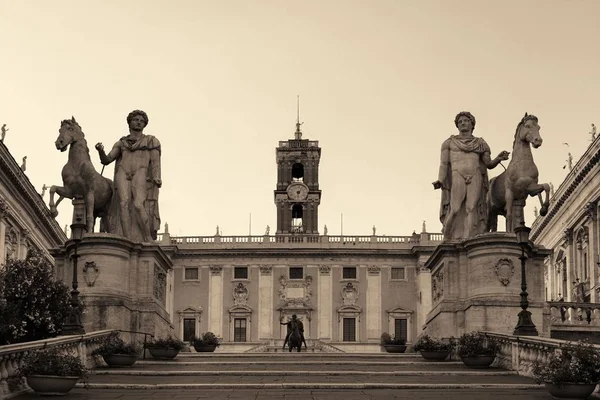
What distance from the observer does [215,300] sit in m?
93.2

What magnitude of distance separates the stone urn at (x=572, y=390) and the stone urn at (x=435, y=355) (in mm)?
8829

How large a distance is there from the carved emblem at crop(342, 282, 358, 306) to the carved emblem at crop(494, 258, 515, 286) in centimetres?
6558

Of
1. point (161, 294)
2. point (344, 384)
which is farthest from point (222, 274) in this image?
point (344, 384)

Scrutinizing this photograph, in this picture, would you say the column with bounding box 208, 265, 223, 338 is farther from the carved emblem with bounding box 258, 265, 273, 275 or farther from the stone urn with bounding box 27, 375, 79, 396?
the stone urn with bounding box 27, 375, 79, 396

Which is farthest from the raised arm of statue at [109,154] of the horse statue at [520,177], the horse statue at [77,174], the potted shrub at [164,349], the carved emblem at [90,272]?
the horse statue at [520,177]

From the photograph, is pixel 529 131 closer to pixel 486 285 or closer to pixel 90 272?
pixel 486 285

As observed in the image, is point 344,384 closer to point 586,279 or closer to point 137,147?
point 137,147

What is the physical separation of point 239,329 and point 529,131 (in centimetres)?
→ 6627

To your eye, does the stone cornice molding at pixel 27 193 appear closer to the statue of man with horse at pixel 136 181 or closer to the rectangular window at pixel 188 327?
the rectangular window at pixel 188 327

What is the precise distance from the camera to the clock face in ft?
348

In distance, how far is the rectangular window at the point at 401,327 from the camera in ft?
300

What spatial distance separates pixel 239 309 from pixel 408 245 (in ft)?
51.8

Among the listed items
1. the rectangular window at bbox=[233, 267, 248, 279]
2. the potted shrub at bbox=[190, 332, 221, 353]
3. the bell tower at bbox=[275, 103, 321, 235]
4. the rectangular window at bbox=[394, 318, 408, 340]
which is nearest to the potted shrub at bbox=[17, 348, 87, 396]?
the potted shrub at bbox=[190, 332, 221, 353]

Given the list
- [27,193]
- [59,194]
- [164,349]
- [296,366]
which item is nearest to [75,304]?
[164,349]
